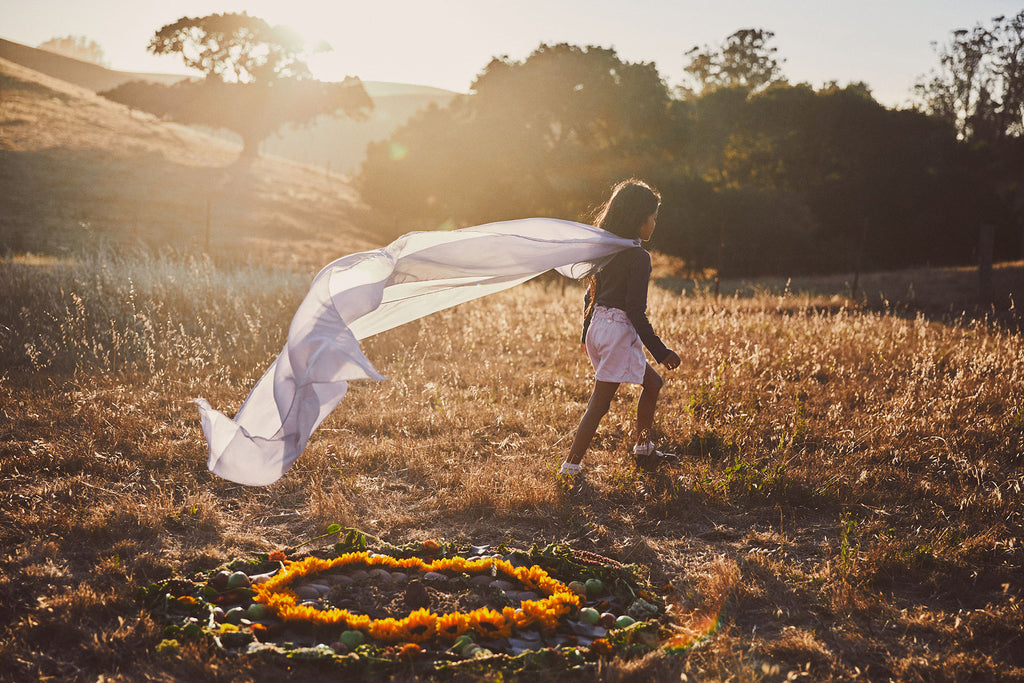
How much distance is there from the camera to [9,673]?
2836mm

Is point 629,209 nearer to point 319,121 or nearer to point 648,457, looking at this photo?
point 648,457

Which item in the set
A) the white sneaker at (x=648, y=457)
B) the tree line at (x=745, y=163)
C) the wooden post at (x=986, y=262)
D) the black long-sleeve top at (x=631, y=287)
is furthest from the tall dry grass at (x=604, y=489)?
the tree line at (x=745, y=163)

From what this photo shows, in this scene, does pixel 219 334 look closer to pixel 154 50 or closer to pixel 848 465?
pixel 848 465

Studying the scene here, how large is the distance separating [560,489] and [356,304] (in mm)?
1936

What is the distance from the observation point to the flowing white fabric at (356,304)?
3797 mm

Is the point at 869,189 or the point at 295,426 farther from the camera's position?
the point at 869,189

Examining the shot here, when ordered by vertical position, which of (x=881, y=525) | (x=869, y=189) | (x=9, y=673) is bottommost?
(x=9, y=673)

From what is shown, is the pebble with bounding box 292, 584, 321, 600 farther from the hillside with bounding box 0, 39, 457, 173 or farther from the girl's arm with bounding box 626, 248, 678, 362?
the hillside with bounding box 0, 39, 457, 173

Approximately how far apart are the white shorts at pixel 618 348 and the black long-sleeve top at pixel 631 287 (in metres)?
0.06

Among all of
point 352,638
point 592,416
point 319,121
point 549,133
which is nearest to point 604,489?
point 592,416

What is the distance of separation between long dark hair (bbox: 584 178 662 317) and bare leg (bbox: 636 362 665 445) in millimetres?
639

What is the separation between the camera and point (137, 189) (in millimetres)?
35031

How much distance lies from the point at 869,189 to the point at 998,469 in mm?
32351

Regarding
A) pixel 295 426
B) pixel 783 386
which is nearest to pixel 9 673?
pixel 295 426
